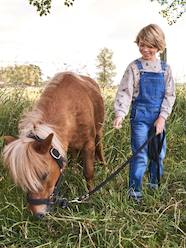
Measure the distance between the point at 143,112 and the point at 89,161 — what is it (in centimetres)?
101

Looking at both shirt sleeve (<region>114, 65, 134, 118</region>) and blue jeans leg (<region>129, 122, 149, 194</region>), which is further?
blue jeans leg (<region>129, 122, 149, 194</region>)

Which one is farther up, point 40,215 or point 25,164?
point 25,164

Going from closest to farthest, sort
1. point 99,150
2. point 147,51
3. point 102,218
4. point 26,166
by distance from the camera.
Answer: point 26,166 → point 102,218 → point 147,51 → point 99,150

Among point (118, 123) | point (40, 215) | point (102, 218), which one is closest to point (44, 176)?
point (40, 215)

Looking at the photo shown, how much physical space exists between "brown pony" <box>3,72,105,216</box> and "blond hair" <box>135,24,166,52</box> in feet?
3.60

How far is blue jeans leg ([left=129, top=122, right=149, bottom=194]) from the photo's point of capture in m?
4.48

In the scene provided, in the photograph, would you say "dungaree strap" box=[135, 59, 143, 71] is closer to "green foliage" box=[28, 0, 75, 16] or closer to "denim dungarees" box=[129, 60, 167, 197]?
"denim dungarees" box=[129, 60, 167, 197]

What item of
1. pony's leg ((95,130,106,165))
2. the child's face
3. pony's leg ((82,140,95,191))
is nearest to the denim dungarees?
the child's face

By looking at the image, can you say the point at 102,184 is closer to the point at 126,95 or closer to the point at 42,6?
the point at 126,95

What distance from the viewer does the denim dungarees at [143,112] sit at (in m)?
4.39

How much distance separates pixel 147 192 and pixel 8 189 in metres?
1.45

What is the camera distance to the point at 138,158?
454 cm

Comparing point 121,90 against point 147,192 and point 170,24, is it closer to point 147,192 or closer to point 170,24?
point 147,192

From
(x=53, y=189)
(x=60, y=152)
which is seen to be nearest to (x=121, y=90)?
(x=60, y=152)
